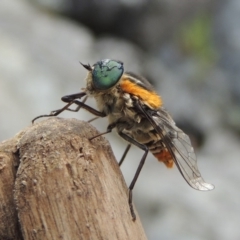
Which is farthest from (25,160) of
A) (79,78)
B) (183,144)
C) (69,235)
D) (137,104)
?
(79,78)

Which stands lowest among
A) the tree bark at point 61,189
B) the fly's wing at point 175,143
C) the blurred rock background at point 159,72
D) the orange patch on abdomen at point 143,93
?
the tree bark at point 61,189

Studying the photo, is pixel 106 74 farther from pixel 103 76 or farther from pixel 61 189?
pixel 61 189

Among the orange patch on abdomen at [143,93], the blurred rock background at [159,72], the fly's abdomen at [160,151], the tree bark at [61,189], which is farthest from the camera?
the blurred rock background at [159,72]

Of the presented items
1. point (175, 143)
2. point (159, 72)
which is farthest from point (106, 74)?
point (159, 72)

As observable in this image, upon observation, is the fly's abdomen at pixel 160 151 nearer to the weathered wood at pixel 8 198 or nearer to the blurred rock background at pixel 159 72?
the weathered wood at pixel 8 198

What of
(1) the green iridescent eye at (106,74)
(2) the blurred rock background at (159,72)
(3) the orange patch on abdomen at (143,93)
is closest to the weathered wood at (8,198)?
(1) the green iridescent eye at (106,74)

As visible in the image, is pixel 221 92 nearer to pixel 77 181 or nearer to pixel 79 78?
pixel 79 78
